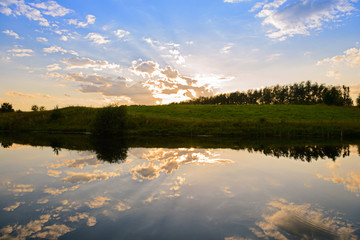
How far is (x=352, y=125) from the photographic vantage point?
130ft

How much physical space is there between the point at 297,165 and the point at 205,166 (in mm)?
5903

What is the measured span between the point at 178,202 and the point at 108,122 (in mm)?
34674

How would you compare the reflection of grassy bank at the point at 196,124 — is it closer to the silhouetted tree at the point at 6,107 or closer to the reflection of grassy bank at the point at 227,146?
the reflection of grassy bank at the point at 227,146

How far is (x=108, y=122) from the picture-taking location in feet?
132

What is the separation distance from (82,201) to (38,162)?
9666mm

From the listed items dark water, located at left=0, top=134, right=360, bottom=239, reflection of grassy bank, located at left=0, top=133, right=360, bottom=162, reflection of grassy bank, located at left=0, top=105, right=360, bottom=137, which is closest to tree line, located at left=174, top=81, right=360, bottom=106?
reflection of grassy bank, located at left=0, top=105, right=360, bottom=137

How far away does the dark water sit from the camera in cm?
585

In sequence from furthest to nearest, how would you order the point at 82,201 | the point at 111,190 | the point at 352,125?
the point at 352,125 → the point at 111,190 → the point at 82,201

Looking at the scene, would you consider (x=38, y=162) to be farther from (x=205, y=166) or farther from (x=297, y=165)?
(x=297, y=165)

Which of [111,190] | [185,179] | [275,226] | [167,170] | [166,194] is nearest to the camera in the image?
[275,226]

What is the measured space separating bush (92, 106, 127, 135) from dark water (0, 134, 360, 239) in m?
25.9

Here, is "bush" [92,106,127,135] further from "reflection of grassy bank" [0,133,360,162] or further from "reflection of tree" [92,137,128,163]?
"reflection of tree" [92,137,128,163]

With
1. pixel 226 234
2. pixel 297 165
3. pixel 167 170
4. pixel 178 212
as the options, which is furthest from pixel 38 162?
pixel 297 165

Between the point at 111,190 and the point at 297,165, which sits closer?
the point at 111,190
